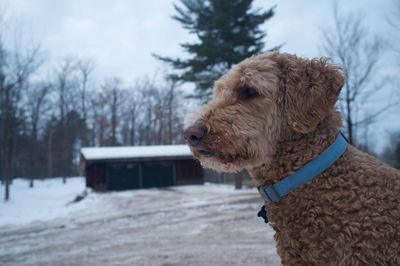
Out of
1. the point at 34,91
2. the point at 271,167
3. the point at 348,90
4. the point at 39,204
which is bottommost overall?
the point at 39,204

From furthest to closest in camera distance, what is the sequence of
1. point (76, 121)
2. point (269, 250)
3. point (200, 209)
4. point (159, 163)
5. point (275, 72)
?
point (76, 121) < point (159, 163) < point (200, 209) < point (269, 250) < point (275, 72)

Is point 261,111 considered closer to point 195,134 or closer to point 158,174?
point 195,134

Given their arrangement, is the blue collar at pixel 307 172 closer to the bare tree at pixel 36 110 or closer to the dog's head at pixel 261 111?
the dog's head at pixel 261 111

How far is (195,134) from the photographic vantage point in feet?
7.91

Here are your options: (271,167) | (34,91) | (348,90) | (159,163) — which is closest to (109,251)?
(271,167)

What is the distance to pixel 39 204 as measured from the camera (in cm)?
2491

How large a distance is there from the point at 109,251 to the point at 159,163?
2602 centimetres

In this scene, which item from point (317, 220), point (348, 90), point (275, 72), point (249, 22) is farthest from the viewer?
point (249, 22)

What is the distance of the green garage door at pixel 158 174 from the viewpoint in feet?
115

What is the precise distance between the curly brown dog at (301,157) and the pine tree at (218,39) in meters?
25.0

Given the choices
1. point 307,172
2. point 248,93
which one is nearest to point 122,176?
point 248,93

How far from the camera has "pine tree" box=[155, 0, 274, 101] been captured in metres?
27.6

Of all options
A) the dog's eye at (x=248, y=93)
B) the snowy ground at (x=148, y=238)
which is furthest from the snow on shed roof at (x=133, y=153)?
the dog's eye at (x=248, y=93)

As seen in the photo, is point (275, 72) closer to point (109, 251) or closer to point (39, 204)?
point (109, 251)
